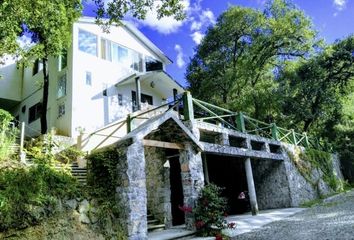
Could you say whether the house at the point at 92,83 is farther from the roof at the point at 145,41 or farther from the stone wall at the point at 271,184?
the stone wall at the point at 271,184

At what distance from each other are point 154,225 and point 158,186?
4.35 feet

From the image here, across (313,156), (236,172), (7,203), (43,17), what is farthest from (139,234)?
(313,156)

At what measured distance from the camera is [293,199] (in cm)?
1400

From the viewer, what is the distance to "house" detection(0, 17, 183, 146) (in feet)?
60.1

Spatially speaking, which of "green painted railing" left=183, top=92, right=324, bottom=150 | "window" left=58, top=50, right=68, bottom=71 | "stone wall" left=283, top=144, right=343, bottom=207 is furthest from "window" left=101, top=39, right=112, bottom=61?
"stone wall" left=283, top=144, right=343, bottom=207

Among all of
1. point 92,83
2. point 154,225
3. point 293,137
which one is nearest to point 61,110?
point 92,83

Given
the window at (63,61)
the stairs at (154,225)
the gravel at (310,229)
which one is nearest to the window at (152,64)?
the window at (63,61)

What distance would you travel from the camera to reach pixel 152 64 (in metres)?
24.3

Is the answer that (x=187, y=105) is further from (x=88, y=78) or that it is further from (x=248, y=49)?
(x=248, y=49)

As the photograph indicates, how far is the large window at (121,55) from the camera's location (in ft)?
68.2

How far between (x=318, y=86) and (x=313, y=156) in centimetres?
556

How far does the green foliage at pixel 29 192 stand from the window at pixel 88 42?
1422 centimetres

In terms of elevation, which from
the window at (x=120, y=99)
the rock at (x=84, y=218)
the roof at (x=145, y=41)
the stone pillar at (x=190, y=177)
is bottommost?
the rock at (x=84, y=218)

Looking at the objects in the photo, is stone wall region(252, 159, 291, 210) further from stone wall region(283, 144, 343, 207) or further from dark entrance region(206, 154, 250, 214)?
dark entrance region(206, 154, 250, 214)
